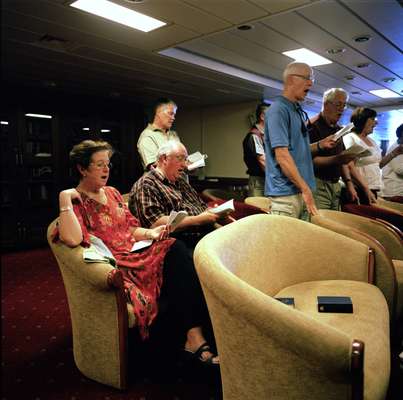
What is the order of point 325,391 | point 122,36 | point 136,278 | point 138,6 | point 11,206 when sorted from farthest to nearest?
point 11,206, point 122,36, point 138,6, point 136,278, point 325,391

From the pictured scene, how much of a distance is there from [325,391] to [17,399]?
1.53 meters

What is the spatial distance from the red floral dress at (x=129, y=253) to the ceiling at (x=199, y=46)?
194cm

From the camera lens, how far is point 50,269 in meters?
4.05

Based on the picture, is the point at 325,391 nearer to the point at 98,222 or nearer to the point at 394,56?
the point at 98,222

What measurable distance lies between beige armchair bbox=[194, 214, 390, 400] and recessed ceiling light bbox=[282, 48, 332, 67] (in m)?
3.45

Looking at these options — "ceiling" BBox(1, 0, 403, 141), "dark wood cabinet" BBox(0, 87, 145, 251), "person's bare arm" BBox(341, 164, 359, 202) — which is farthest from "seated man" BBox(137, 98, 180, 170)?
"dark wood cabinet" BBox(0, 87, 145, 251)

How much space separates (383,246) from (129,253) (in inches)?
57.7

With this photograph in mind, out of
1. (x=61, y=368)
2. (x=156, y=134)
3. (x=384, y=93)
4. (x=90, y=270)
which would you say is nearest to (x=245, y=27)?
Result: (x=156, y=134)

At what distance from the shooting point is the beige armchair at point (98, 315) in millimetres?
1632

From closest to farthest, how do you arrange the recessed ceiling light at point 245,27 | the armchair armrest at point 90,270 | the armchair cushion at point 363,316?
the armchair cushion at point 363,316
the armchair armrest at point 90,270
the recessed ceiling light at point 245,27

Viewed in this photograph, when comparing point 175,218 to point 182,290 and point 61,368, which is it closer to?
point 182,290

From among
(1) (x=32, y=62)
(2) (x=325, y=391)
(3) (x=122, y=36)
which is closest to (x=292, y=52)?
(3) (x=122, y=36)

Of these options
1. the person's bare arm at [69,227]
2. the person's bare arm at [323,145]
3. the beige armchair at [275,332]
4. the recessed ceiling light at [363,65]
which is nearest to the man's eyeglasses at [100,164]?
the person's bare arm at [69,227]

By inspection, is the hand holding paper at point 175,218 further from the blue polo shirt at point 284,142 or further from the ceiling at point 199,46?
the ceiling at point 199,46
